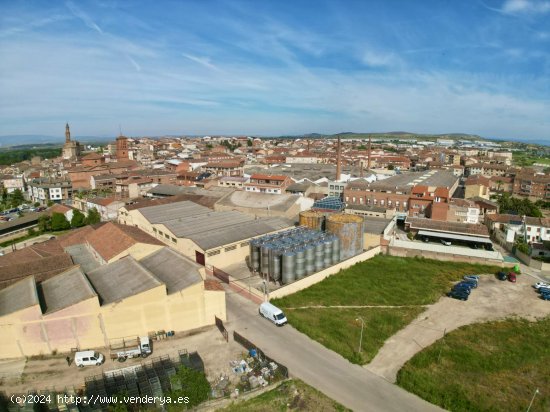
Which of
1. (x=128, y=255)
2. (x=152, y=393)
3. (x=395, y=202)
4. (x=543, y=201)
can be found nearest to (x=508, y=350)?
(x=152, y=393)

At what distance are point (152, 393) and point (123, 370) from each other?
9.42ft

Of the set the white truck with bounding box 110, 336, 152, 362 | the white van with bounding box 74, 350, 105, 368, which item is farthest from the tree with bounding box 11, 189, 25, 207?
the white van with bounding box 74, 350, 105, 368

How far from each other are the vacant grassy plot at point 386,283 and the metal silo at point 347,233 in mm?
1754

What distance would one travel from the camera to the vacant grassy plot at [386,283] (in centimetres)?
2912

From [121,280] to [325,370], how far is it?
15.7 metres

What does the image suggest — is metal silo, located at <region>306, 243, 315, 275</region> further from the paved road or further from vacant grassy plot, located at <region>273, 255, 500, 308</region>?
the paved road

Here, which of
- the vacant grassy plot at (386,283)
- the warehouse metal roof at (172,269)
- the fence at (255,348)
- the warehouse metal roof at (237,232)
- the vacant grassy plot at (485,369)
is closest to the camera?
the vacant grassy plot at (485,369)

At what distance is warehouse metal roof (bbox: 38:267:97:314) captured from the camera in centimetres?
2153

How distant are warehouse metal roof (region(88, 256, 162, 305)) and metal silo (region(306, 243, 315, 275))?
1388cm

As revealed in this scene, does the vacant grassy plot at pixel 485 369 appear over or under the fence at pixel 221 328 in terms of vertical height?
under

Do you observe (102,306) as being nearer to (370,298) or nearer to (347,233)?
(370,298)

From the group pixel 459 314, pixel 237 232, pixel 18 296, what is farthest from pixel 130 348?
pixel 459 314

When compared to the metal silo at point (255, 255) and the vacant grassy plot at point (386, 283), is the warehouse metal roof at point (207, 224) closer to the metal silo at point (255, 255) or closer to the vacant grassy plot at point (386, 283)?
the metal silo at point (255, 255)

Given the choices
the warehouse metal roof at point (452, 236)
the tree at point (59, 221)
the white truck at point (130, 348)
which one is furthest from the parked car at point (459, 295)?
the tree at point (59, 221)
